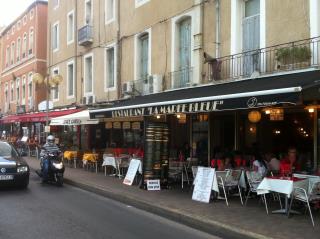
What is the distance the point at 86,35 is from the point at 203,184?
1438 cm

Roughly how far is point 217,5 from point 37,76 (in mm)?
13163

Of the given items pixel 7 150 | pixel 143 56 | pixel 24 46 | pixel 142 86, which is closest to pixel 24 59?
pixel 24 46

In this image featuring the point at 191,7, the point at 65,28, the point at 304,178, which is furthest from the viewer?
the point at 65,28

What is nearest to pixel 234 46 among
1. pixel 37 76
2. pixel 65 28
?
pixel 37 76

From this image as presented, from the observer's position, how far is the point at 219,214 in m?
9.95

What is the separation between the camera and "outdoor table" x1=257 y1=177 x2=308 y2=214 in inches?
375

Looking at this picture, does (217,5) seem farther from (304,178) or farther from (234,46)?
(304,178)

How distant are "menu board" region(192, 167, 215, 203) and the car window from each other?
5963 millimetres

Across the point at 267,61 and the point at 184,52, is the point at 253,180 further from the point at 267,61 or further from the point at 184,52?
the point at 184,52

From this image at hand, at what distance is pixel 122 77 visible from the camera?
21.2 meters

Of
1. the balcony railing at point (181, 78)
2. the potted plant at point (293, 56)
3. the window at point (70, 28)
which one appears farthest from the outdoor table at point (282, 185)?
the window at point (70, 28)

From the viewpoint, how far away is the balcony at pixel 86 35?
24.1 m

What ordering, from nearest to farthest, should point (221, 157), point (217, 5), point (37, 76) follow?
point (221, 157), point (217, 5), point (37, 76)

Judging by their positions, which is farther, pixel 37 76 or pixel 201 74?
pixel 37 76
